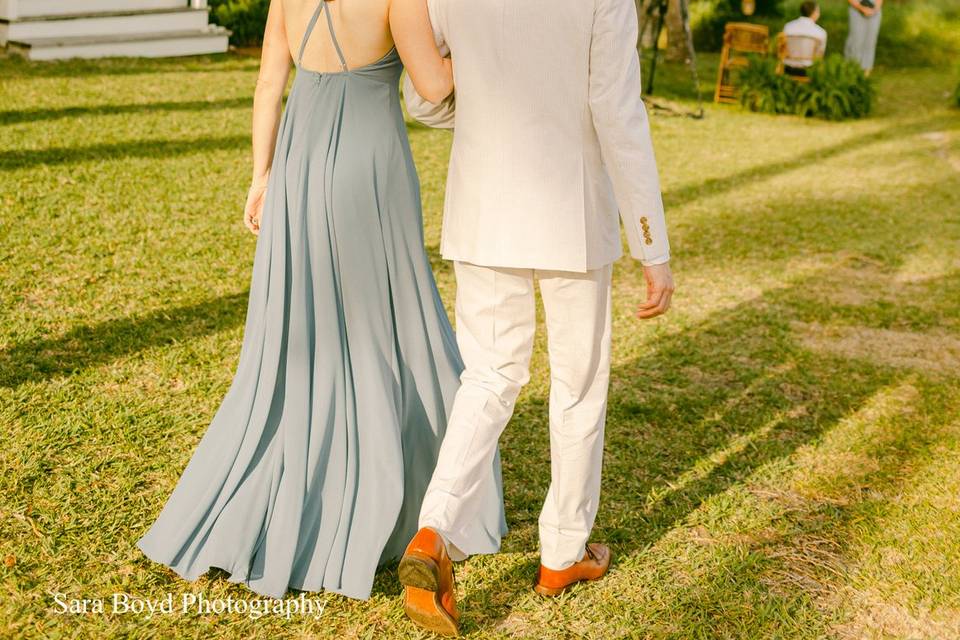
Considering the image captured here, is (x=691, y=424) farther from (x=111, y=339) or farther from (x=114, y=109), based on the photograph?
(x=114, y=109)

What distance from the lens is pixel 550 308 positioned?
279 cm

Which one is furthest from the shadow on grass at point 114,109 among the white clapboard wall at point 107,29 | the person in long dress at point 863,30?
the person in long dress at point 863,30

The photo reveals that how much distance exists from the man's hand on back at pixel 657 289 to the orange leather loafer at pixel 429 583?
0.81 metres

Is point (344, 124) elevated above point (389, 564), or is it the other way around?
point (344, 124)

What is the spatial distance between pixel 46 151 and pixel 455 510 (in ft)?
22.4

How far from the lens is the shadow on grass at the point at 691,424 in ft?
12.0

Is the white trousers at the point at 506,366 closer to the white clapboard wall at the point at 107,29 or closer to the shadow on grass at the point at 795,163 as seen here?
the shadow on grass at the point at 795,163

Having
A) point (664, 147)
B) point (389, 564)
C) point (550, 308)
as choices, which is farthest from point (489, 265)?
point (664, 147)

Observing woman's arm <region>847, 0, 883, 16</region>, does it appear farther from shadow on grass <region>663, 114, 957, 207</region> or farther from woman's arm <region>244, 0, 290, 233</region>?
woman's arm <region>244, 0, 290, 233</region>

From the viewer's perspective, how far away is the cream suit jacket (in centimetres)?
244

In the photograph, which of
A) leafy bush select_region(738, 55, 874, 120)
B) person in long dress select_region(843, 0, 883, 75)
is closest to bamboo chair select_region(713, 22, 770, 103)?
leafy bush select_region(738, 55, 874, 120)

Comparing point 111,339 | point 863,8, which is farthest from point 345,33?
point 863,8

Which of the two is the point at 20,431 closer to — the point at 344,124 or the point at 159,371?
the point at 159,371

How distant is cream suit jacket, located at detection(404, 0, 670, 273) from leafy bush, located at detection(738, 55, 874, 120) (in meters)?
13.6
